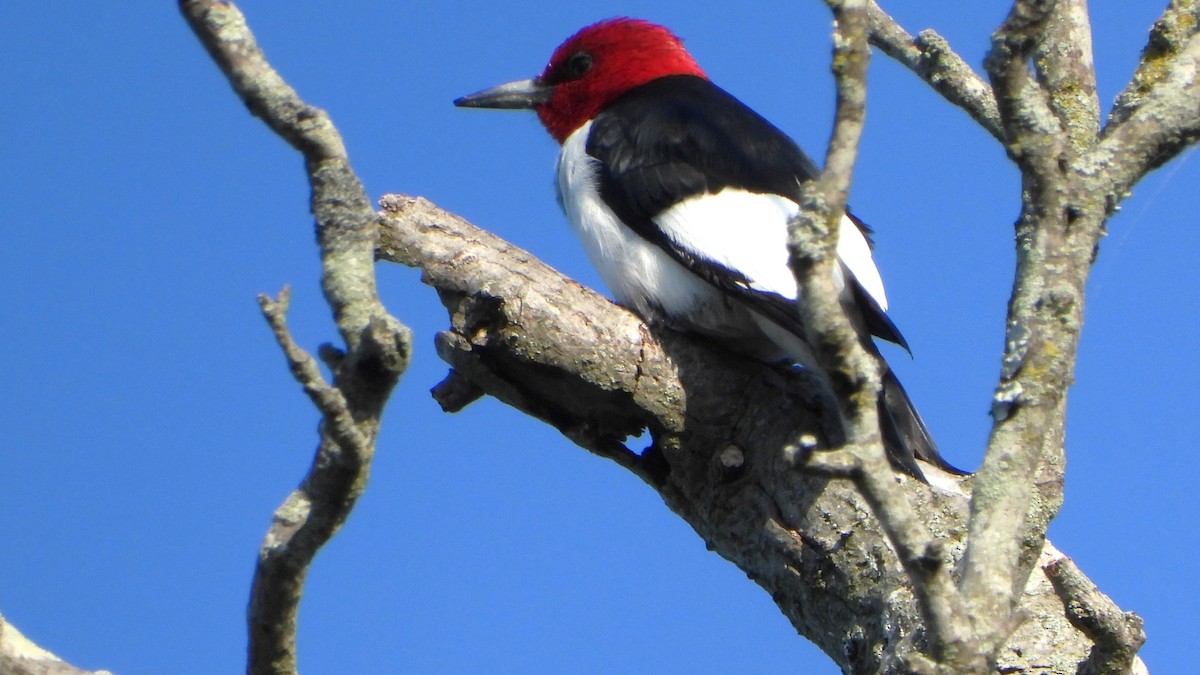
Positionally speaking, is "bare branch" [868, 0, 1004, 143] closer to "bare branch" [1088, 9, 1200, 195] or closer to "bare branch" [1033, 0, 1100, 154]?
"bare branch" [1033, 0, 1100, 154]

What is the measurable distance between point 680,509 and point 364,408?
7.03 ft

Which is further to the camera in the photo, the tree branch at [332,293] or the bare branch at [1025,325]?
the bare branch at [1025,325]

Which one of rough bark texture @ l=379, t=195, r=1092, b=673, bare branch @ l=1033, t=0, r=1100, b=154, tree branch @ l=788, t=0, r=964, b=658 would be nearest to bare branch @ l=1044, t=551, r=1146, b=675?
tree branch @ l=788, t=0, r=964, b=658

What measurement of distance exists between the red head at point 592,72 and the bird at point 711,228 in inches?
18.5

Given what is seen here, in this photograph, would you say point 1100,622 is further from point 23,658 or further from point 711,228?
point 711,228

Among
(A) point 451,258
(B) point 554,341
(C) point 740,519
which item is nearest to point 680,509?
(C) point 740,519

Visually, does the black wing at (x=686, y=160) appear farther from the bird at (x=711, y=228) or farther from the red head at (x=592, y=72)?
the red head at (x=592, y=72)

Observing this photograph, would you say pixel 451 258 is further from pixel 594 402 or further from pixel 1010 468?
pixel 1010 468

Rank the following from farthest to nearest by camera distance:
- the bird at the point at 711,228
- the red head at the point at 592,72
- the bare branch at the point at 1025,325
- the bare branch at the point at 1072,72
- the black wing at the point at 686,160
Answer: the red head at the point at 592,72
the black wing at the point at 686,160
the bird at the point at 711,228
the bare branch at the point at 1072,72
the bare branch at the point at 1025,325

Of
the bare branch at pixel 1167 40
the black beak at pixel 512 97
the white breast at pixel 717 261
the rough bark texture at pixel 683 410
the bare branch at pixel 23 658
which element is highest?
the black beak at pixel 512 97

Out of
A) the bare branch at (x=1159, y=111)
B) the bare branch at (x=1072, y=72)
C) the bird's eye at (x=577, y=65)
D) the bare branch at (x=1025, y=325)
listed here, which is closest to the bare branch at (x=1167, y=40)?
the bare branch at (x=1159, y=111)

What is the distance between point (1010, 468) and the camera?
83.1 inches

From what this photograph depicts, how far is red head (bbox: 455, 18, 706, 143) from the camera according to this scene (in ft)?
18.5

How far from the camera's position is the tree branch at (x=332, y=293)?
1919 mm
